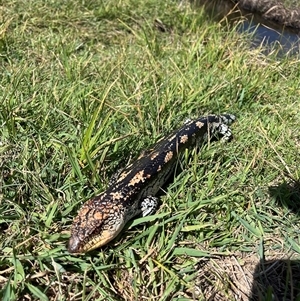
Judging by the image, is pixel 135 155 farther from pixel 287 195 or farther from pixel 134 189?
pixel 287 195

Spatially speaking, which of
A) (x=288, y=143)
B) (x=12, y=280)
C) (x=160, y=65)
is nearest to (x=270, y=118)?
(x=288, y=143)

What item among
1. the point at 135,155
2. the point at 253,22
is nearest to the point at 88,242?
the point at 135,155

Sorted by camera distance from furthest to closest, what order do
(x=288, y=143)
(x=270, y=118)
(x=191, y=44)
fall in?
(x=191, y=44), (x=270, y=118), (x=288, y=143)

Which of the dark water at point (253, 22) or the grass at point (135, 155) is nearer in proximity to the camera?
the grass at point (135, 155)

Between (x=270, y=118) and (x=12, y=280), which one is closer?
(x=12, y=280)

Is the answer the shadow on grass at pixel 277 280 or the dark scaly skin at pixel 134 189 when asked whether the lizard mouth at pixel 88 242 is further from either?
the shadow on grass at pixel 277 280

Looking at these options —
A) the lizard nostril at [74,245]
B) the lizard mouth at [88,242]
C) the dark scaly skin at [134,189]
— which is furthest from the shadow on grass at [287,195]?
the lizard nostril at [74,245]

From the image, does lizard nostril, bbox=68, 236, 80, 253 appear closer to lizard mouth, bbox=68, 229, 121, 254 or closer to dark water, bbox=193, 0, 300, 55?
lizard mouth, bbox=68, 229, 121, 254

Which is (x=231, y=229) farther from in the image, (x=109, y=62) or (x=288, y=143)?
(x=109, y=62)
